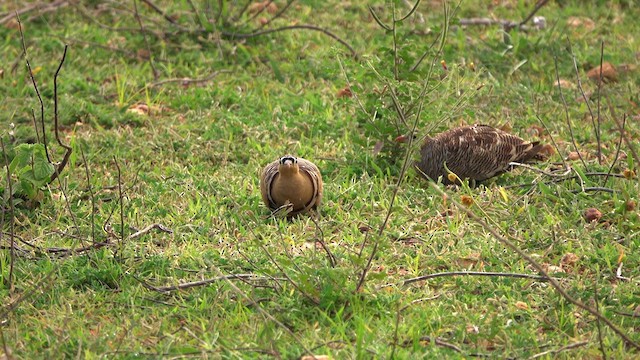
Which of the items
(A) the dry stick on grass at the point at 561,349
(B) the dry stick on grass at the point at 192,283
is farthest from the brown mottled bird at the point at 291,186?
(A) the dry stick on grass at the point at 561,349

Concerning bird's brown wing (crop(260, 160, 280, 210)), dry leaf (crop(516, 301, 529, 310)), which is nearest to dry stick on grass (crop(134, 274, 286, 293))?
bird's brown wing (crop(260, 160, 280, 210))

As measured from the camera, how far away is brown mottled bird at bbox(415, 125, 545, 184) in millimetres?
5762

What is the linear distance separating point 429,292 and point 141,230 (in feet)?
5.04

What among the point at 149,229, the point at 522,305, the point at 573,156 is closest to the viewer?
the point at 522,305

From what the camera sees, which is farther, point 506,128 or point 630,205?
point 506,128

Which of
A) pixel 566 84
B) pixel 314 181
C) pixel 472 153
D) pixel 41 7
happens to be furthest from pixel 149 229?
pixel 41 7

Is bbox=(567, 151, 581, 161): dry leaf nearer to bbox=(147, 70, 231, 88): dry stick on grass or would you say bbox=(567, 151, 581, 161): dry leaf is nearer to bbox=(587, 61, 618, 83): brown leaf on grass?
bbox=(587, 61, 618, 83): brown leaf on grass

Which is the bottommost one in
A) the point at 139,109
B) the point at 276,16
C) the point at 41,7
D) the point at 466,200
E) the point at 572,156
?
the point at 139,109

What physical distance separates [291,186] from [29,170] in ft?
4.47

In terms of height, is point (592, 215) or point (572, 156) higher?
point (592, 215)

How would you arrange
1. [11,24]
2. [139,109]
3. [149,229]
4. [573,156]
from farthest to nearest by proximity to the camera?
[11,24], [139,109], [573,156], [149,229]

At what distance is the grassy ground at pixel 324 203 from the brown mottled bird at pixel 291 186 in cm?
10

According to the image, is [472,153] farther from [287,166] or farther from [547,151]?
[287,166]

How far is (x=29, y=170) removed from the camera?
211 inches
